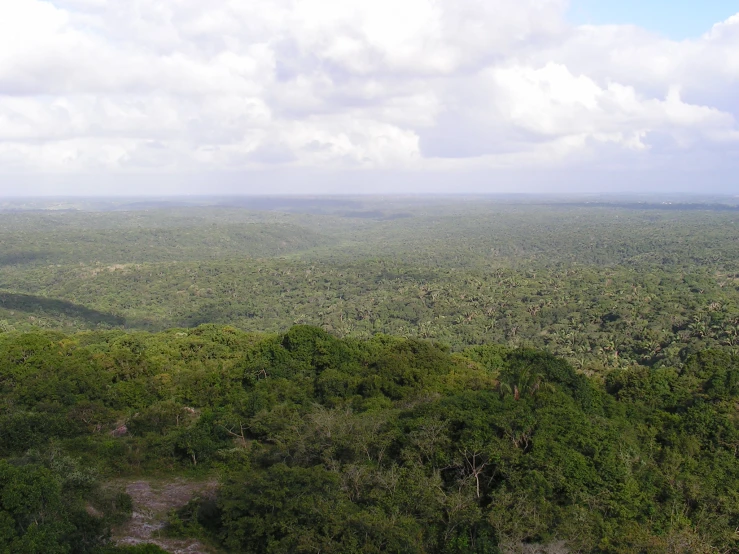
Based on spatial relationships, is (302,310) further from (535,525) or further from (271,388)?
(535,525)

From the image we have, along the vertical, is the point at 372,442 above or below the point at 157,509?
above

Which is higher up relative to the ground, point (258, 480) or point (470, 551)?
point (258, 480)

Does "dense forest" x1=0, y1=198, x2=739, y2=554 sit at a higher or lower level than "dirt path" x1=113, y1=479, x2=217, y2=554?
higher

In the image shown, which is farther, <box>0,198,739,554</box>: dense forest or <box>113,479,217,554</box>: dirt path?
<box>113,479,217,554</box>: dirt path

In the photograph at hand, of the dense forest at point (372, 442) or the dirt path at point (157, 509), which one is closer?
the dense forest at point (372, 442)

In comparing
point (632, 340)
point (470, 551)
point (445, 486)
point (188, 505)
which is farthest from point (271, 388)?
point (632, 340)

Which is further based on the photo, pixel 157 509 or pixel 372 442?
pixel 372 442

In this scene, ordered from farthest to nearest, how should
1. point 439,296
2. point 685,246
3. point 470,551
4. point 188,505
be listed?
point 685,246, point 439,296, point 188,505, point 470,551

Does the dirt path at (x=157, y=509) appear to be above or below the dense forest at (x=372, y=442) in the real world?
below
